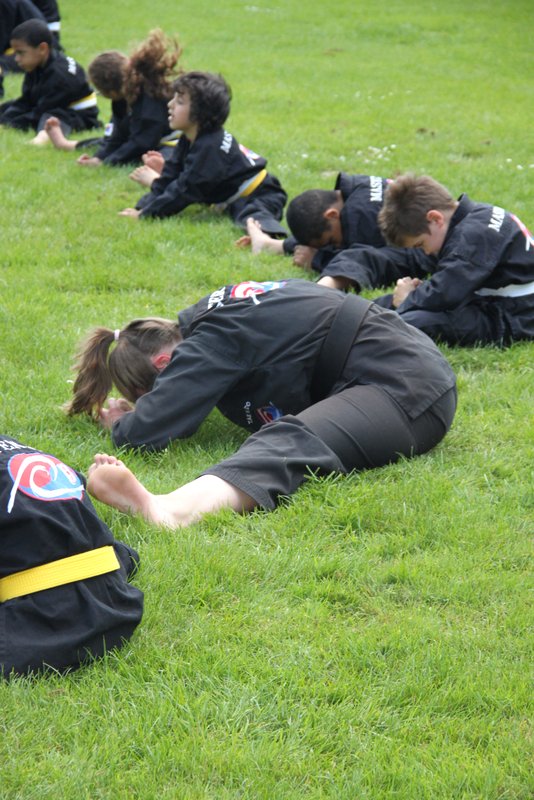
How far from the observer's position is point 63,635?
279 centimetres

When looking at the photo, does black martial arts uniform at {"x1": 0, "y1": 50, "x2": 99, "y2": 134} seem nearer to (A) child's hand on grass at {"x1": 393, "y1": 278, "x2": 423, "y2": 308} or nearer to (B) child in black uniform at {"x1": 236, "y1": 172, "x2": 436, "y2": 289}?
(B) child in black uniform at {"x1": 236, "y1": 172, "x2": 436, "y2": 289}

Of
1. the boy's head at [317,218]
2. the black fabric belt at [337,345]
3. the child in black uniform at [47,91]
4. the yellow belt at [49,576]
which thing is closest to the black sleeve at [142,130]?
the child in black uniform at [47,91]

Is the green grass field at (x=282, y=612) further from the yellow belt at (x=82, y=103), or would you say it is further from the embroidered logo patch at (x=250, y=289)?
the yellow belt at (x=82, y=103)

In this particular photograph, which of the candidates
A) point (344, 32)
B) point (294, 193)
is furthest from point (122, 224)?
point (344, 32)

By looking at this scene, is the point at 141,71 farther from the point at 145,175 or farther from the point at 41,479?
the point at 41,479

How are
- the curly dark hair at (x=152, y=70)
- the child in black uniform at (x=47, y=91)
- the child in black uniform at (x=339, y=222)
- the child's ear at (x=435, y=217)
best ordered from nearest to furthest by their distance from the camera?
the child's ear at (x=435, y=217), the child in black uniform at (x=339, y=222), the curly dark hair at (x=152, y=70), the child in black uniform at (x=47, y=91)

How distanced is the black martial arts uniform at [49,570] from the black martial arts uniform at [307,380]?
1215 millimetres

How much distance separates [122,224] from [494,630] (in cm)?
519

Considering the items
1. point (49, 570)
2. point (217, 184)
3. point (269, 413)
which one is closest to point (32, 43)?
point (217, 184)

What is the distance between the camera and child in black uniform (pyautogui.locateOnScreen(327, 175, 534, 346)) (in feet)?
17.6

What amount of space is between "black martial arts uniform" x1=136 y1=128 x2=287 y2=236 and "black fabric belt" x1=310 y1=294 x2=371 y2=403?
11.4ft

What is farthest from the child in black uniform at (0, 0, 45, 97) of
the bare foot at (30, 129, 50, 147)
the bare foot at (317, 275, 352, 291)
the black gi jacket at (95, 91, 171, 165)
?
the bare foot at (317, 275, 352, 291)

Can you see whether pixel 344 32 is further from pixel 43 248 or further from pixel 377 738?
pixel 377 738

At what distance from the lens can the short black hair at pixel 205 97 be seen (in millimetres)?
7734
